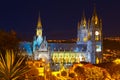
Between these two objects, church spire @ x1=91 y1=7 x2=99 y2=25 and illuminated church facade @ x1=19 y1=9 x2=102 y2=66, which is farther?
church spire @ x1=91 y1=7 x2=99 y2=25

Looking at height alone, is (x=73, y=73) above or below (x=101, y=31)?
below

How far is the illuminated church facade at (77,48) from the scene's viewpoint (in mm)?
88875

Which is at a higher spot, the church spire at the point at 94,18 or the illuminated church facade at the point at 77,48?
the church spire at the point at 94,18

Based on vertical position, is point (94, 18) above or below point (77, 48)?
above

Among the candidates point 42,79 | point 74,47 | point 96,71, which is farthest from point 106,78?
point 74,47

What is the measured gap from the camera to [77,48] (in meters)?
96.9

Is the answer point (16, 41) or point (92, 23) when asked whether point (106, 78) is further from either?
point (92, 23)

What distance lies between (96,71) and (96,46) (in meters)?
60.6

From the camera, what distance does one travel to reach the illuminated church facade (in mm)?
88875

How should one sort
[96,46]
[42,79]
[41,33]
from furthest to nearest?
[41,33]
[96,46]
[42,79]

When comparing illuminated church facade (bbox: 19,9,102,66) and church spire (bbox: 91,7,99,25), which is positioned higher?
church spire (bbox: 91,7,99,25)

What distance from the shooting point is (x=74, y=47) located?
98.9 meters

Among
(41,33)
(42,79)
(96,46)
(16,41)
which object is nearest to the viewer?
(42,79)

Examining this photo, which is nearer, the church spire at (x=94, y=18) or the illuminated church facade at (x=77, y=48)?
the illuminated church facade at (x=77, y=48)
